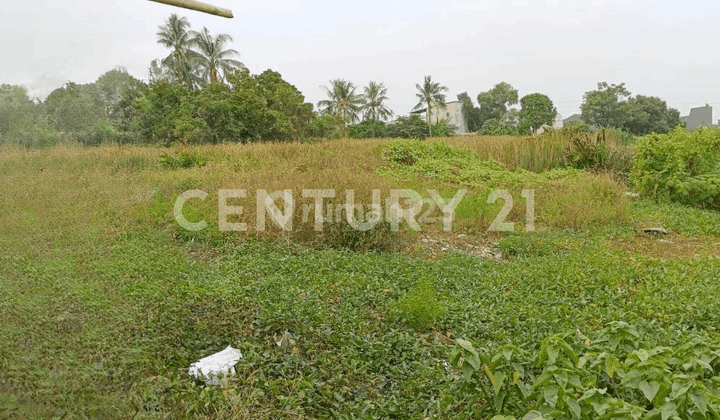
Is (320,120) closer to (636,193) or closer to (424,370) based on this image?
Result: (636,193)

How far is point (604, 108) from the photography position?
122 ft

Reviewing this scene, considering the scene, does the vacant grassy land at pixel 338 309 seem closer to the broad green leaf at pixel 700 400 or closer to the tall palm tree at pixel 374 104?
the broad green leaf at pixel 700 400

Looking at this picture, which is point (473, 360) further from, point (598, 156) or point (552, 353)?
point (598, 156)

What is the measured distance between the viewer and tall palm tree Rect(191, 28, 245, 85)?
28438mm

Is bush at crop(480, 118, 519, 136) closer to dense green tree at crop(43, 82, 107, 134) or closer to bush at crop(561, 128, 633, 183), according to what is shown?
bush at crop(561, 128, 633, 183)

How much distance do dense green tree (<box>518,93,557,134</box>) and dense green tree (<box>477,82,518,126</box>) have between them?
7.80 meters

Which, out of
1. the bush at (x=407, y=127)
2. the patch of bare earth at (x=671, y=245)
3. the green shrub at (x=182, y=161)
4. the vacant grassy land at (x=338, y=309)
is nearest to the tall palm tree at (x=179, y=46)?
the bush at (x=407, y=127)

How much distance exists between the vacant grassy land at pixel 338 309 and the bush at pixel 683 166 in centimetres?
122

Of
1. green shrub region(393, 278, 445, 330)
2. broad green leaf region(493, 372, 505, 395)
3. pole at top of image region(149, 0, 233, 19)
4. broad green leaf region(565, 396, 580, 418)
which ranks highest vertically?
pole at top of image region(149, 0, 233, 19)

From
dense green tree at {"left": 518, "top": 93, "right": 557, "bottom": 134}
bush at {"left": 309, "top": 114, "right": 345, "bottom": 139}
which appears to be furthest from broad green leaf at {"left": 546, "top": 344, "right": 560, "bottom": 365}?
dense green tree at {"left": 518, "top": 93, "right": 557, "bottom": 134}

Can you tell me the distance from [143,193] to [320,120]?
16812 mm

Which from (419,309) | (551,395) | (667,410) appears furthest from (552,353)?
(419,309)

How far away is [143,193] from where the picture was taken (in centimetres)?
731

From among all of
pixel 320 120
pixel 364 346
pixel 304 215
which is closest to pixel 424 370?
pixel 364 346
